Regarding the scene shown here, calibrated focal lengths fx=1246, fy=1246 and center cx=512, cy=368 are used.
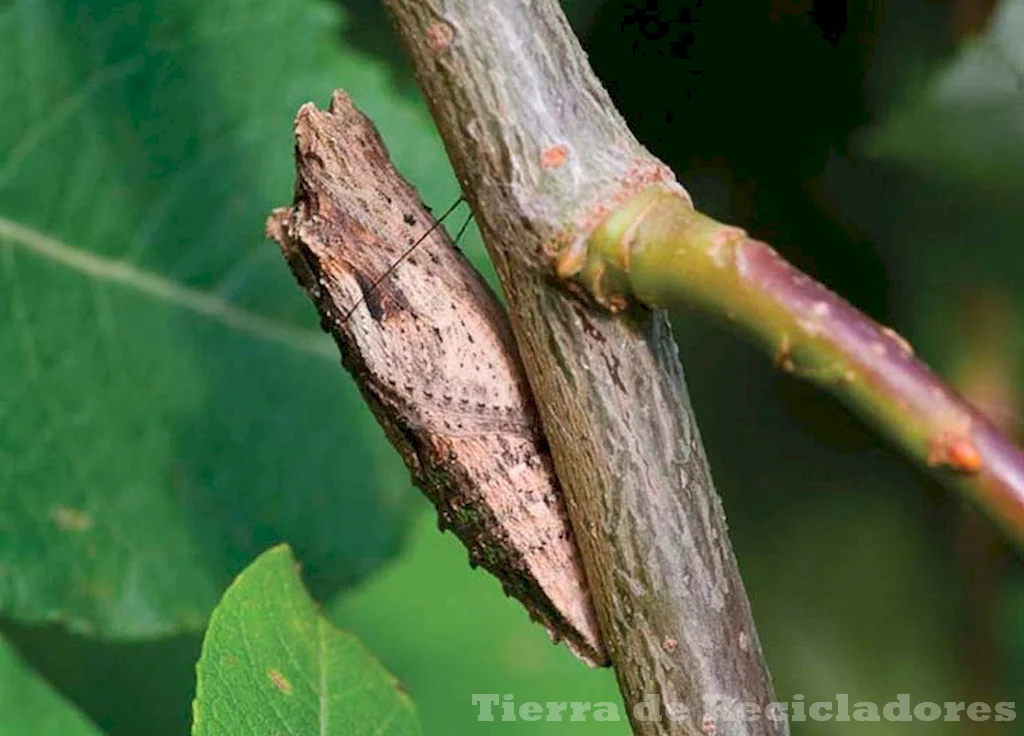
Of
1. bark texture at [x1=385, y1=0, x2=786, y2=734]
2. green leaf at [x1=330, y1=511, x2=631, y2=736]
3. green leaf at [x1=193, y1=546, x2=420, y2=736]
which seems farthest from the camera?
green leaf at [x1=330, y1=511, x2=631, y2=736]

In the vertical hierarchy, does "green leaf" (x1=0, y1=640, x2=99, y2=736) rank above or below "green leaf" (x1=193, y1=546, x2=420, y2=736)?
below

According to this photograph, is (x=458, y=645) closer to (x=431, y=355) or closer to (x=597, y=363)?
(x=431, y=355)

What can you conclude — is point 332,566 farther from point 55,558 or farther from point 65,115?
point 65,115

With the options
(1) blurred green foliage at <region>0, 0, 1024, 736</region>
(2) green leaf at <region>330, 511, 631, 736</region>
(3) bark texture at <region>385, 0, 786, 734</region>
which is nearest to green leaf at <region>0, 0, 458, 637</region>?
(1) blurred green foliage at <region>0, 0, 1024, 736</region>

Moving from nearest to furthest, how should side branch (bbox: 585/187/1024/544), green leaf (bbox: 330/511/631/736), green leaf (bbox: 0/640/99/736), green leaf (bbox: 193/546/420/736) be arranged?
side branch (bbox: 585/187/1024/544)
green leaf (bbox: 193/546/420/736)
green leaf (bbox: 0/640/99/736)
green leaf (bbox: 330/511/631/736)

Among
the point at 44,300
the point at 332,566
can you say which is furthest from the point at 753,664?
the point at 44,300

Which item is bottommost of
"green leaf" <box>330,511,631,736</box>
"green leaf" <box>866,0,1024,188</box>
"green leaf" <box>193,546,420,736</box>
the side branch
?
"green leaf" <box>193,546,420,736</box>

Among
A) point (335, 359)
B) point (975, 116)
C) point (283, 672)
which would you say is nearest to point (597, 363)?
point (283, 672)

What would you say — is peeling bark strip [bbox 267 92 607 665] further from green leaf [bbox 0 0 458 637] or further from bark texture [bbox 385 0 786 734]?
green leaf [bbox 0 0 458 637]
